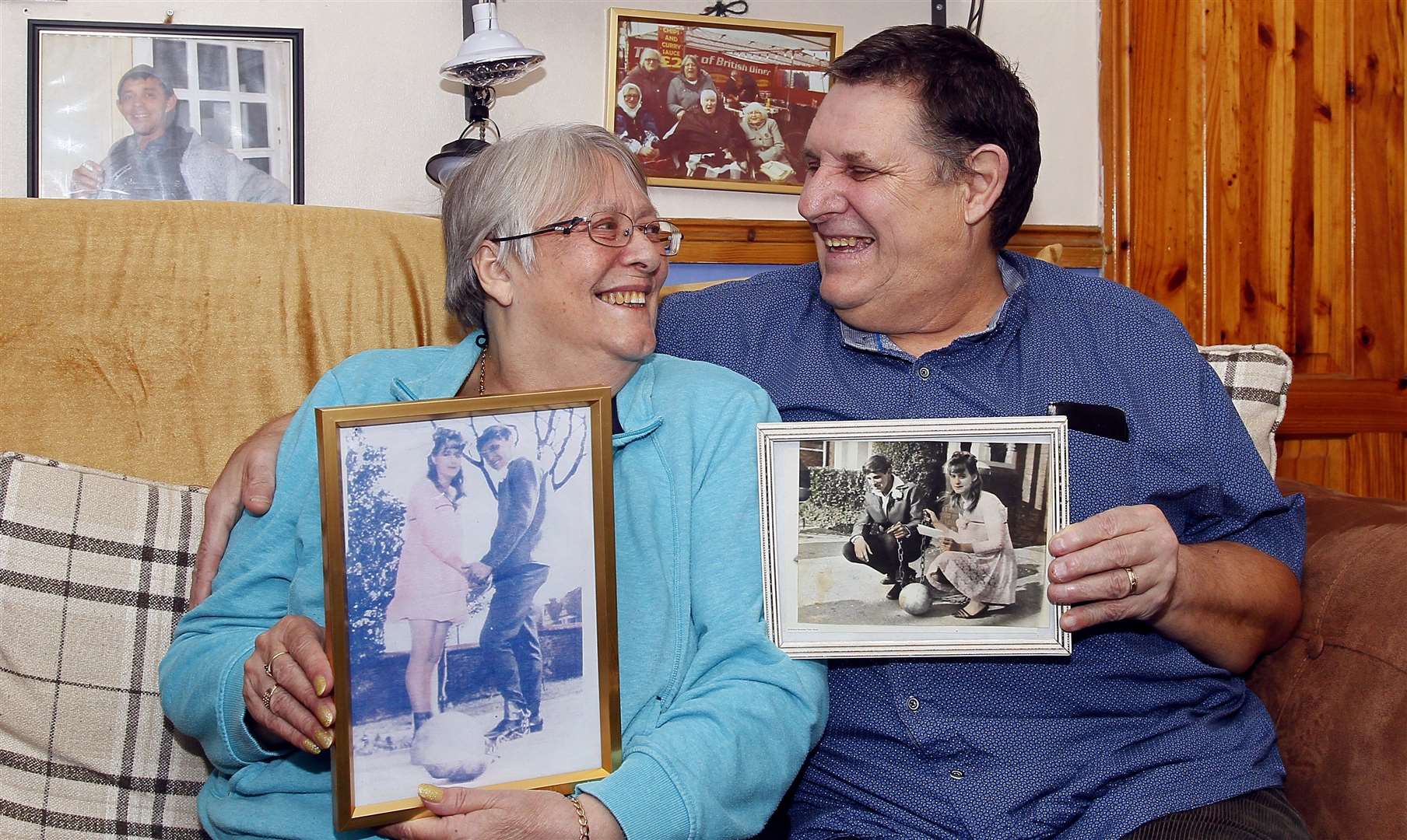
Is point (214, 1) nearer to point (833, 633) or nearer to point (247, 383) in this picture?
point (247, 383)

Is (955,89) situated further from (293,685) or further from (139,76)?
(139,76)

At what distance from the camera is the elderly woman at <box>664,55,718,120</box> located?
2.33m

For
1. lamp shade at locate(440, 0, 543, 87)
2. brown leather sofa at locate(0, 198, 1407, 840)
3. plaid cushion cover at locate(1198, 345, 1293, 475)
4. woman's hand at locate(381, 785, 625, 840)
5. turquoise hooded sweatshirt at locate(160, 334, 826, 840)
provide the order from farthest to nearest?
lamp shade at locate(440, 0, 543, 87) < plaid cushion cover at locate(1198, 345, 1293, 475) < brown leather sofa at locate(0, 198, 1407, 840) < turquoise hooded sweatshirt at locate(160, 334, 826, 840) < woman's hand at locate(381, 785, 625, 840)

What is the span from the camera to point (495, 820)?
1.02 m

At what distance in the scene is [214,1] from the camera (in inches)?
83.8

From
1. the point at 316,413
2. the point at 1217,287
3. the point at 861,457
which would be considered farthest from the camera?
the point at 1217,287

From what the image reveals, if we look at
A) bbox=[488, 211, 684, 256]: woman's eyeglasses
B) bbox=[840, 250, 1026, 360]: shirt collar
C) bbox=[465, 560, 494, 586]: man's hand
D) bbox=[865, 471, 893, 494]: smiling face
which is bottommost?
bbox=[465, 560, 494, 586]: man's hand

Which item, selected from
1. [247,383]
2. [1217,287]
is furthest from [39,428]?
[1217,287]

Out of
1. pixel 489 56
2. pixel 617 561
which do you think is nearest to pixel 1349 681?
pixel 617 561

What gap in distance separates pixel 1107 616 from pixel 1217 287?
1.69 metres

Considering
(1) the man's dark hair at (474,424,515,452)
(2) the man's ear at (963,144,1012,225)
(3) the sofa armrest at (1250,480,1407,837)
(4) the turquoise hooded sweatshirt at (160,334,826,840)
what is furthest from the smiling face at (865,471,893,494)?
(3) the sofa armrest at (1250,480,1407,837)

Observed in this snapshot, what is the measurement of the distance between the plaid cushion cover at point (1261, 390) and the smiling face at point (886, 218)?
52cm

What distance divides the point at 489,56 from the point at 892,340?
0.90 metres

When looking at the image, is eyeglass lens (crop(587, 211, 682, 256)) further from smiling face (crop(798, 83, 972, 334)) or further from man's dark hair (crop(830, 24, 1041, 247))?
man's dark hair (crop(830, 24, 1041, 247))
